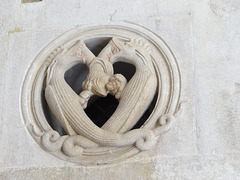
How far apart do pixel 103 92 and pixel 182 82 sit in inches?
24.1

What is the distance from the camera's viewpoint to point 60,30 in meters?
3.36

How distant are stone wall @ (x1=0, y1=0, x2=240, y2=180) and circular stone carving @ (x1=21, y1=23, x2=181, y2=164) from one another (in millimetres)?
69

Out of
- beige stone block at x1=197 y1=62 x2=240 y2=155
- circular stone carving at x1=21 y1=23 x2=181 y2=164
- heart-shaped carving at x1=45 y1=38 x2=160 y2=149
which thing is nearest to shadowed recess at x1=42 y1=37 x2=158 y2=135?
circular stone carving at x1=21 y1=23 x2=181 y2=164

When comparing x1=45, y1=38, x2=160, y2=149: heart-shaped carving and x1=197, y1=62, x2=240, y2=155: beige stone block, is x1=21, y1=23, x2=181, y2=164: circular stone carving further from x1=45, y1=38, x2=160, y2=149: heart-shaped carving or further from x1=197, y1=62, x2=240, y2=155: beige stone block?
x1=197, y1=62, x2=240, y2=155: beige stone block

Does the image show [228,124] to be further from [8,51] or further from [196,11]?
[8,51]

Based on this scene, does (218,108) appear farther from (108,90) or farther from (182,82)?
(108,90)

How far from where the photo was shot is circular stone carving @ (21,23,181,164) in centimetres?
282

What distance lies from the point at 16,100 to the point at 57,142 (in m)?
0.56

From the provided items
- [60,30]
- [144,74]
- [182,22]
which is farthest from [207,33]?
[60,30]

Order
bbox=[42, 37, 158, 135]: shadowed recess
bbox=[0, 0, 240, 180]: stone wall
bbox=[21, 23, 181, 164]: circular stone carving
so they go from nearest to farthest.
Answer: bbox=[0, 0, 240, 180]: stone wall → bbox=[21, 23, 181, 164]: circular stone carving → bbox=[42, 37, 158, 135]: shadowed recess

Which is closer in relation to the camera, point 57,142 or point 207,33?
point 57,142

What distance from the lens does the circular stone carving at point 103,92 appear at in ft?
9.25

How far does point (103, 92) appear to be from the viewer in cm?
303

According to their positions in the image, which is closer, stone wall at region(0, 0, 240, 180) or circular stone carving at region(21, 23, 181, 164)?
stone wall at region(0, 0, 240, 180)
